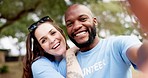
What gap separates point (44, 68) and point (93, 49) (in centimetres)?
28

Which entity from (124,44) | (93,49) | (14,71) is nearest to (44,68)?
(93,49)

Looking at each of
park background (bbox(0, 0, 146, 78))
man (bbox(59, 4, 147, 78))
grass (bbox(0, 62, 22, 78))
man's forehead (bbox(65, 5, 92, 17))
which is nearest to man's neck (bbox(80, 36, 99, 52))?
man (bbox(59, 4, 147, 78))

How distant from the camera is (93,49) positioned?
138cm

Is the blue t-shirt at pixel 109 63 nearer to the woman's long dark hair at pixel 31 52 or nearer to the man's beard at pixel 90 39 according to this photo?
the man's beard at pixel 90 39

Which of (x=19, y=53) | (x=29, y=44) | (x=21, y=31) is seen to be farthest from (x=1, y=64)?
(x=29, y=44)

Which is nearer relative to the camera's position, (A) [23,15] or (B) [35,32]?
(B) [35,32]

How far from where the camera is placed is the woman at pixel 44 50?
149 centimetres

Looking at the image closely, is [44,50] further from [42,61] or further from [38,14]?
[38,14]

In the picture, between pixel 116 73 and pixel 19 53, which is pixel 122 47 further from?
pixel 19 53

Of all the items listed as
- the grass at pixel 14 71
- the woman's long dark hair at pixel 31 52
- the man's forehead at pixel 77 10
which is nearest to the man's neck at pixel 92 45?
the man's forehead at pixel 77 10

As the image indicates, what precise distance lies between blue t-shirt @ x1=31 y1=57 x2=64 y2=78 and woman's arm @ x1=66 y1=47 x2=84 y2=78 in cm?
7

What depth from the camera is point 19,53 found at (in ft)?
47.2

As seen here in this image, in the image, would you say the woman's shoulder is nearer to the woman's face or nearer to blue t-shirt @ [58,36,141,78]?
the woman's face

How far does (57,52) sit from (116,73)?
1.21 feet
